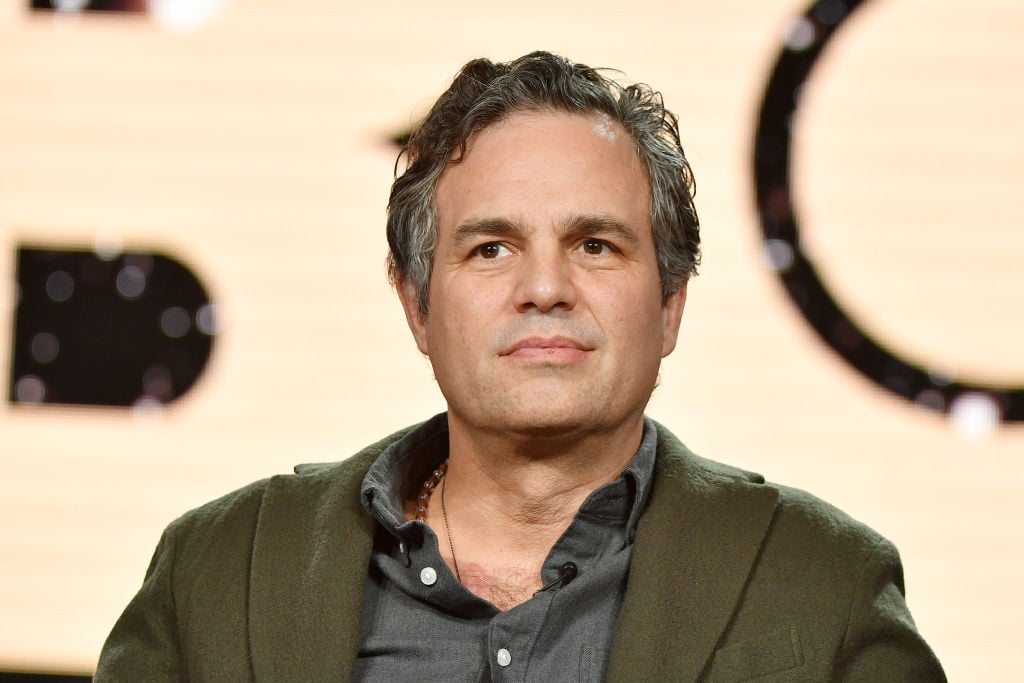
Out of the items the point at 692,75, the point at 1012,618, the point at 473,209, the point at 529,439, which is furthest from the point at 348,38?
the point at 1012,618

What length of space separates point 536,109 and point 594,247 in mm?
259

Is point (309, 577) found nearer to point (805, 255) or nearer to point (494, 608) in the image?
point (494, 608)

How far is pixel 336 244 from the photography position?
275 centimetres

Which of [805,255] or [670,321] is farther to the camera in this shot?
[805,255]

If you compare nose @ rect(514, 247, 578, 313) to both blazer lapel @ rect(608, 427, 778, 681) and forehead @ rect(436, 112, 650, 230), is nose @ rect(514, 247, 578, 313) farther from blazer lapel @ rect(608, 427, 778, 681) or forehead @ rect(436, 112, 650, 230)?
blazer lapel @ rect(608, 427, 778, 681)

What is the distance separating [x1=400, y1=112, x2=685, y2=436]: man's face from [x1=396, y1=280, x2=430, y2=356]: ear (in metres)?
0.10

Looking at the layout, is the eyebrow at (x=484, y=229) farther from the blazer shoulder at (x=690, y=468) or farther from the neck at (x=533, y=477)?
the blazer shoulder at (x=690, y=468)

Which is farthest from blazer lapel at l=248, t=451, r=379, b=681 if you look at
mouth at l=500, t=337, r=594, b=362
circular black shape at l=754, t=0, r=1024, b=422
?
circular black shape at l=754, t=0, r=1024, b=422

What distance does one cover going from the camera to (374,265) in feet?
9.05

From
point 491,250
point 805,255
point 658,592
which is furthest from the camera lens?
point 805,255

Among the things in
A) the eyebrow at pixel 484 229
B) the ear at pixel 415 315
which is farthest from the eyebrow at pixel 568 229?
the ear at pixel 415 315

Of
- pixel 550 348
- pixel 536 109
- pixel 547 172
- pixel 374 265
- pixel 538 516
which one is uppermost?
pixel 536 109

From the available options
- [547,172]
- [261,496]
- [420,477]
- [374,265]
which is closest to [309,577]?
[261,496]

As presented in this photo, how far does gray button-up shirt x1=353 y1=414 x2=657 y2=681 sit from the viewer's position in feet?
5.80
